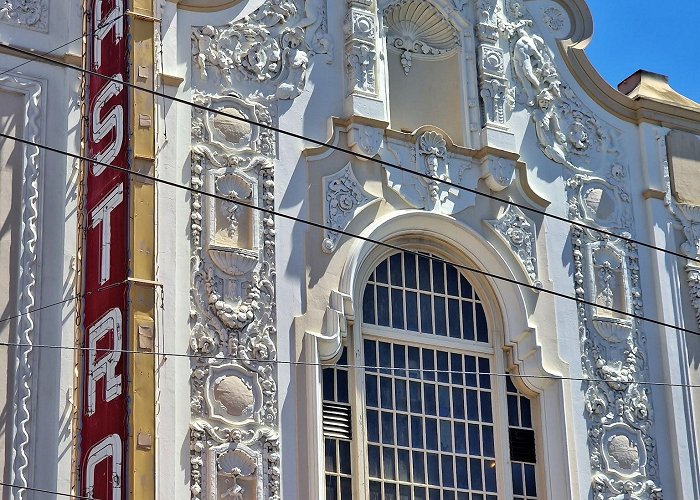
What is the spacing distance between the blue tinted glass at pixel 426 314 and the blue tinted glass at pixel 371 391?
43.6 inches

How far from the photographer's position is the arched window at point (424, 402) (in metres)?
22.0

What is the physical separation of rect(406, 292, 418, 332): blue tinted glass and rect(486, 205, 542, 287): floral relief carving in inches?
63.6

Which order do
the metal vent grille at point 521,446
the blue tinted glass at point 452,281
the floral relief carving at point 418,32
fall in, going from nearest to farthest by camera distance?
the metal vent grille at point 521,446
the blue tinted glass at point 452,281
the floral relief carving at point 418,32

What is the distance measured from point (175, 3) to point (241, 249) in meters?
3.39

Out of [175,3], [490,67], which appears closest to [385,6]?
[490,67]

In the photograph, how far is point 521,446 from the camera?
23219 mm

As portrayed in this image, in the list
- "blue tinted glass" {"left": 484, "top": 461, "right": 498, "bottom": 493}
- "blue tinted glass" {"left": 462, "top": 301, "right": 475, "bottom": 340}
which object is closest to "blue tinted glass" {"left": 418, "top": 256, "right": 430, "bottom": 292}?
"blue tinted glass" {"left": 462, "top": 301, "right": 475, "bottom": 340}

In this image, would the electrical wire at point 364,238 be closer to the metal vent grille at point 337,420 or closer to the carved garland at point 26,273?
the carved garland at point 26,273

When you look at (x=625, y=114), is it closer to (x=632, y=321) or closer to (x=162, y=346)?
(x=632, y=321)

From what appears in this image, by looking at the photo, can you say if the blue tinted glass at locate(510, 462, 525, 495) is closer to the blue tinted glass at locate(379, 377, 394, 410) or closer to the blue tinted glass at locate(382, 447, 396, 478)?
the blue tinted glass at locate(382, 447, 396, 478)

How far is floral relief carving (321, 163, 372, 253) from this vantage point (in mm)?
22516

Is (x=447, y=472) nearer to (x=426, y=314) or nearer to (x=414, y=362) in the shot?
(x=414, y=362)

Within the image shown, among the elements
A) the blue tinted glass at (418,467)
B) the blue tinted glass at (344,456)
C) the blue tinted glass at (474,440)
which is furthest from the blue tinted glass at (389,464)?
the blue tinted glass at (474,440)

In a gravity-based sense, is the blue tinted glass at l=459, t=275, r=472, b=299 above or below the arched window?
above
